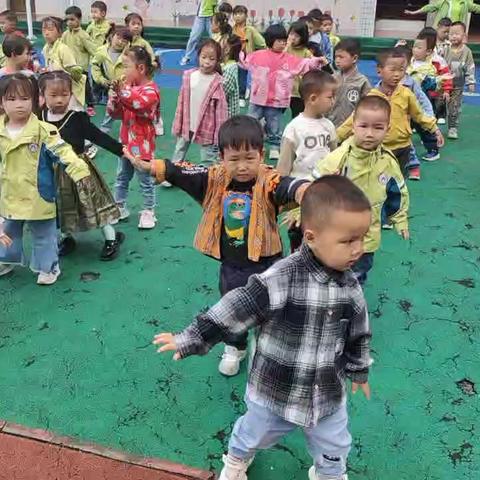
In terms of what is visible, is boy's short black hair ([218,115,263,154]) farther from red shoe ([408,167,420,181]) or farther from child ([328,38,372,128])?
red shoe ([408,167,420,181])

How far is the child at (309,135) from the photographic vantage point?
388 centimetres

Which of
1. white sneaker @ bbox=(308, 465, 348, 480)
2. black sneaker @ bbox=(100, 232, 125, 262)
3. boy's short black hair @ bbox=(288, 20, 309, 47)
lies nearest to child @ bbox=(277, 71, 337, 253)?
black sneaker @ bbox=(100, 232, 125, 262)

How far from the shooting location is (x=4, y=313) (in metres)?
3.74

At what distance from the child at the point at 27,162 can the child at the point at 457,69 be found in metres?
5.22

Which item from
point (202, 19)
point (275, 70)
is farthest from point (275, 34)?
point (202, 19)

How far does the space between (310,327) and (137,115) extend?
10.5ft

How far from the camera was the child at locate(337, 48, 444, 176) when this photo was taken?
484 centimetres

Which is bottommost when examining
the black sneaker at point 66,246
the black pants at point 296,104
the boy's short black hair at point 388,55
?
the black sneaker at point 66,246

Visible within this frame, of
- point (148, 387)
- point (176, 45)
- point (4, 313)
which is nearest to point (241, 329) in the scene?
point (148, 387)

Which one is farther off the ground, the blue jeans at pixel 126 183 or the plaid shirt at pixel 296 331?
the plaid shirt at pixel 296 331

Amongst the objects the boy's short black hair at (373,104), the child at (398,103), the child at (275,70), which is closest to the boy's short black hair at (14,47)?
the child at (275,70)

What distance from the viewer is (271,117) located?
6.58 metres

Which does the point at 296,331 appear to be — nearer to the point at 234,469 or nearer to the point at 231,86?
the point at 234,469

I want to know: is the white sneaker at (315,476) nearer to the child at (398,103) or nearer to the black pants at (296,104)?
the child at (398,103)
